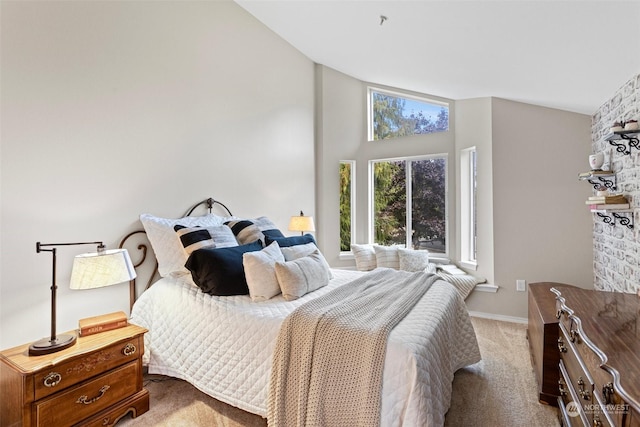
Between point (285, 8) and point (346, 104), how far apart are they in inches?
69.7

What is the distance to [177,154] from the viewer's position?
9.25ft

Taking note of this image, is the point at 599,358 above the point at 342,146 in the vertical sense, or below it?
below

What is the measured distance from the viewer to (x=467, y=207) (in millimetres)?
4215

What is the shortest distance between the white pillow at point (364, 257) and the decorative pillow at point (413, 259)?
1.33ft

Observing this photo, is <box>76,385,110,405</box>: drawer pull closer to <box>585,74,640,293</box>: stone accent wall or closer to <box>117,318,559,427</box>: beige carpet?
<box>117,318,559,427</box>: beige carpet

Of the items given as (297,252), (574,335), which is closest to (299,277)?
(297,252)

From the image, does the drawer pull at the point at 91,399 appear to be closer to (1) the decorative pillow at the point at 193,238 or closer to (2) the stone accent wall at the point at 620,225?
(1) the decorative pillow at the point at 193,238

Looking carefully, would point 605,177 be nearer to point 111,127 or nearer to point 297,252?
point 297,252

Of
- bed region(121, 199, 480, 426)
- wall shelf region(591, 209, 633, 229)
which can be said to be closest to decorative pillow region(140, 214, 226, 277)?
bed region(121, 199, 480, 426)

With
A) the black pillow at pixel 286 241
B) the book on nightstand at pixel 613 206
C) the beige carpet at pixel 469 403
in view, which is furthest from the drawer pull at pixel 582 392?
the black pillow at pixel 286 241

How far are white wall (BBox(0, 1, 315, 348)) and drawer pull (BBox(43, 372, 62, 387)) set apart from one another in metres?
0.52

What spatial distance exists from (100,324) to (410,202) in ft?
13.1

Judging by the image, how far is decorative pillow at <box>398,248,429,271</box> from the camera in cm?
415

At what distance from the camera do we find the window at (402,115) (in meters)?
4.53
